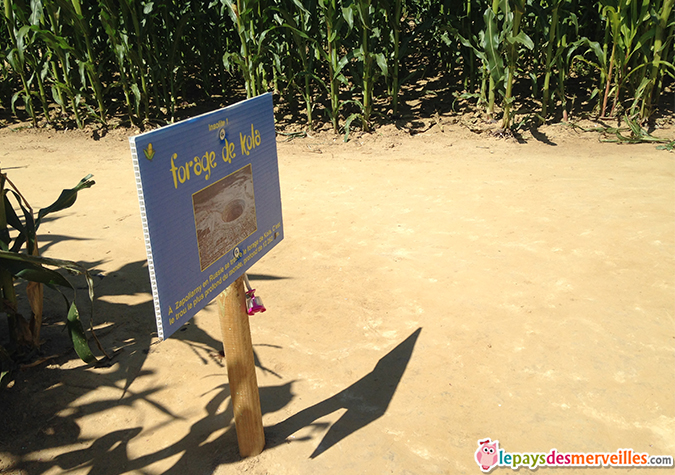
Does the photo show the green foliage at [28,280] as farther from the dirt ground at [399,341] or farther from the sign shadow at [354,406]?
the sign shadow at [354,406]

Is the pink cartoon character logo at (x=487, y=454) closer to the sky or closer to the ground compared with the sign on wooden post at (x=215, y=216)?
closer to the ground

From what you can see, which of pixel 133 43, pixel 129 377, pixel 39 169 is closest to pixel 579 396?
pixel 129 377

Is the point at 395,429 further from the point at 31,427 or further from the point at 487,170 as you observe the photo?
the point at 487,170

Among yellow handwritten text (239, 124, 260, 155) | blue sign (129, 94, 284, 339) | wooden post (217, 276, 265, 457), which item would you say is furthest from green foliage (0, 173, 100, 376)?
yellow handwritten text (239, 124, 260, 155)

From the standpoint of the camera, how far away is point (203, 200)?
189 centimetres

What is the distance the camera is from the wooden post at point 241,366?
2.27 metres

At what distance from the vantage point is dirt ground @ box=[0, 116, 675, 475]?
260 cm

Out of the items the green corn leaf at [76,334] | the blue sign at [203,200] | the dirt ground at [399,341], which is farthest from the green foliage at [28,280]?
the blue sign at [203,200]

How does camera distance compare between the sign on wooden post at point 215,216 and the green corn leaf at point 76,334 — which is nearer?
the sign on wooden post at point 215,216

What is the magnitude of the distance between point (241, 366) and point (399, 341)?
1267 millimetres

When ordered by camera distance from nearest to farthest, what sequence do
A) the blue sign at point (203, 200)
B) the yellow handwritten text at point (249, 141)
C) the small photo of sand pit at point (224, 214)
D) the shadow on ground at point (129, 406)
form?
1. the blue sign at point (203, 200)
2. the small photo of sand pit at point (224, 214)
3. the yellow handwritten text at point (249, 141)
4. the shadow on ground at point (129, 406)

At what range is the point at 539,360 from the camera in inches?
121

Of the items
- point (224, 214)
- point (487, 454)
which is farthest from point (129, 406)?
point (487, 454)

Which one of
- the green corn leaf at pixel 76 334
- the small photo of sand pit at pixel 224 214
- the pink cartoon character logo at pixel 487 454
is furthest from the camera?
the green corn leaf at pixel 76 334
